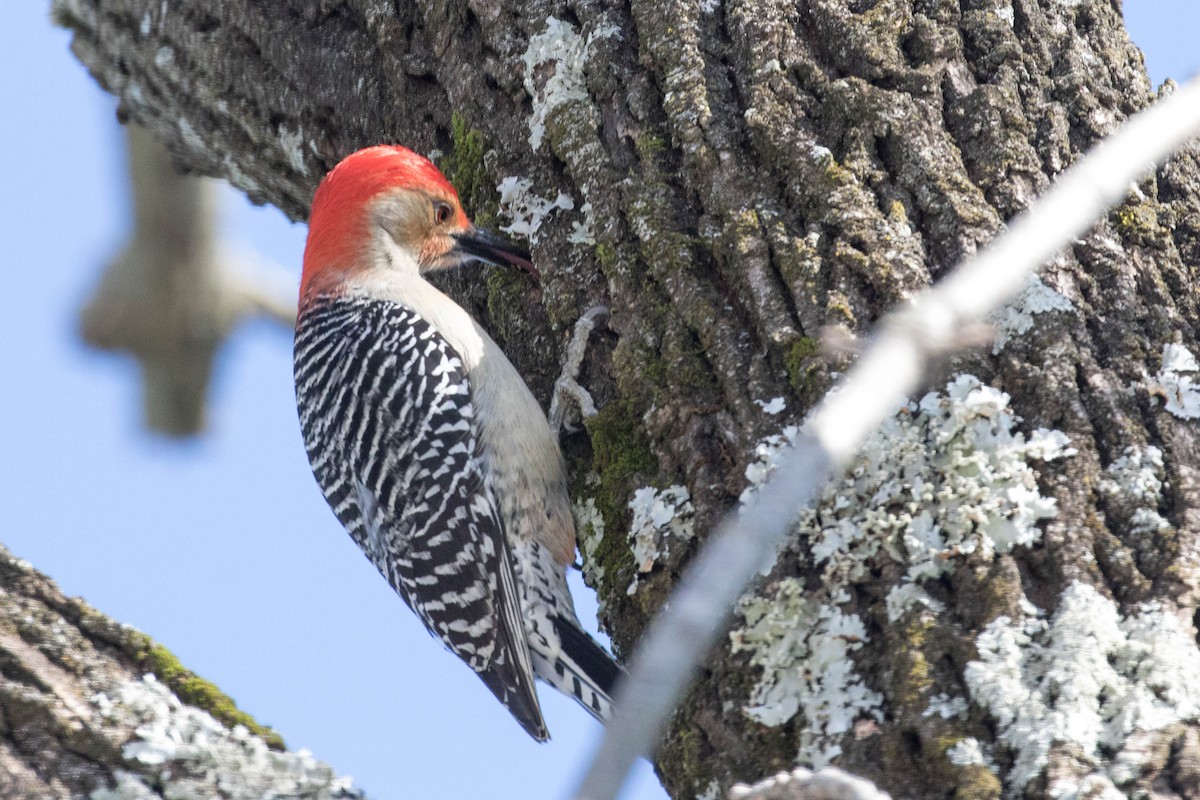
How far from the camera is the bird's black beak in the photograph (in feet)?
12.0

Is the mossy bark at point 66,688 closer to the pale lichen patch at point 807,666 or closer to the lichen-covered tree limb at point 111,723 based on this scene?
the lichen-covered tree limb at point 111,723

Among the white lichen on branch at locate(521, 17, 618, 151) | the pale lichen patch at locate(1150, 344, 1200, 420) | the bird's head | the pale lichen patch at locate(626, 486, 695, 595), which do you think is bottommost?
the pale lichen patch at locate(626, 486, 695, 595)

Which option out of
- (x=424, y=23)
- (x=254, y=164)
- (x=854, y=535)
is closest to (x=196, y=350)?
(x=254, y=164)

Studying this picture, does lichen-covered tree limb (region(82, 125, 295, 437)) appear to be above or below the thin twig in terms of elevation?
above

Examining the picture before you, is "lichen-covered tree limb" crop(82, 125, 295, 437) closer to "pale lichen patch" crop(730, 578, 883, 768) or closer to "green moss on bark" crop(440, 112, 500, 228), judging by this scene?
"green moss on bark" crop(440, 112, 500, 228)

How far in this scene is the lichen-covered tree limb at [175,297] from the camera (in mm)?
6875

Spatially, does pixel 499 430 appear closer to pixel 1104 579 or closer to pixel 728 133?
pixel 728 133

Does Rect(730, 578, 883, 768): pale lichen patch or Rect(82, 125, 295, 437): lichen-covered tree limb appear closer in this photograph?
Rect(730, 578, 883, 768): pale lichen patch

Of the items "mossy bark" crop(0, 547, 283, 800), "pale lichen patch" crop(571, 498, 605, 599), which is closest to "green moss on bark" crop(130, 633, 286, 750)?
"mossy bark" crop(0, 547, 283, 800)

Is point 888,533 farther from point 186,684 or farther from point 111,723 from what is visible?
point 111,723

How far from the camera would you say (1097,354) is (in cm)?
257

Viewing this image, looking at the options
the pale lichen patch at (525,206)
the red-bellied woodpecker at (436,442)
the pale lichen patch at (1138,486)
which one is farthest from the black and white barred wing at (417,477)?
the pale lichen patch at (1138,486)

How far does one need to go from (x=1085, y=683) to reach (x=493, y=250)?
221 centimetres

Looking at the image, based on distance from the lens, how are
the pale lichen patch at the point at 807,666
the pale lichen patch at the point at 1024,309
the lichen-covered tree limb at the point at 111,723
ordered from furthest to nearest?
1. the pale lichen patch at the point at 1024,309
2. the pale lichen patch at the point at 807,666
3. the lichen-covered tree limb at the point at 111,723
